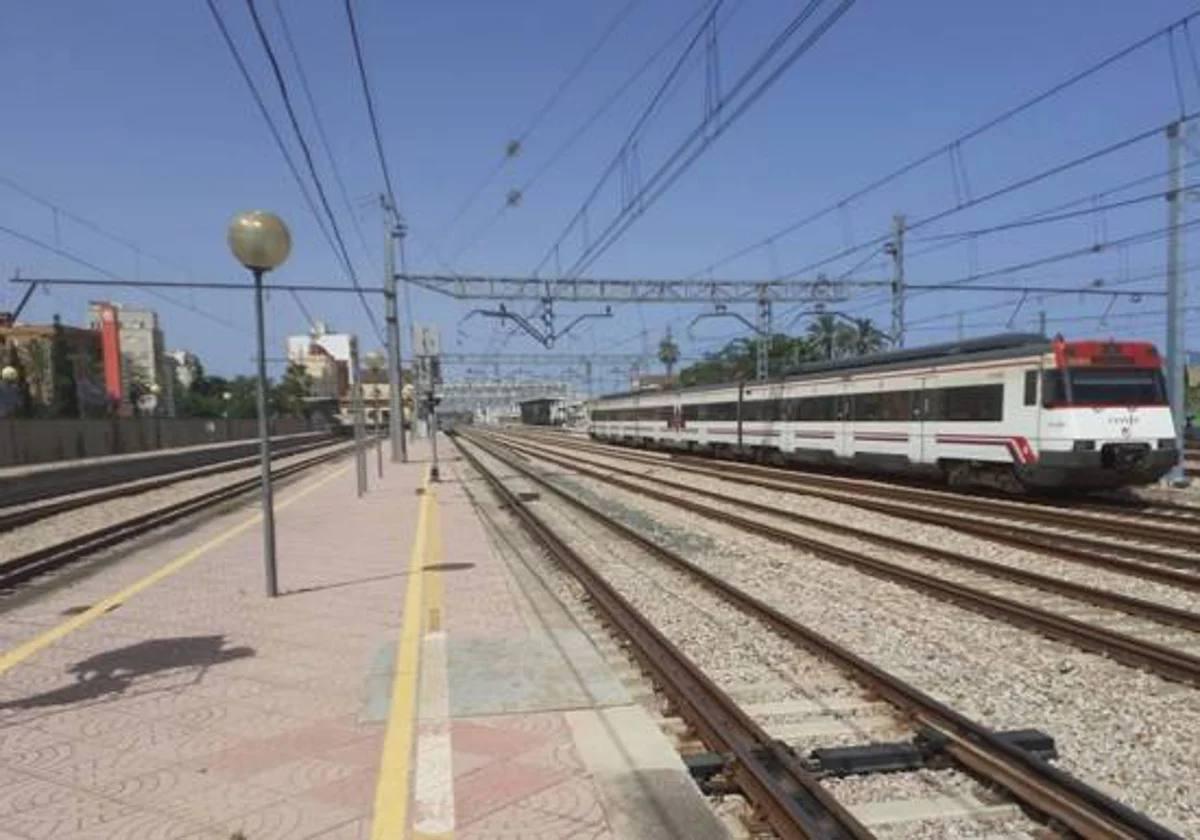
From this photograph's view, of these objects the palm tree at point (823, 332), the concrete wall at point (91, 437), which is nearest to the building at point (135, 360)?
the concrete wall at point (91, 437)

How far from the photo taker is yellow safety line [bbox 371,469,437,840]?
416 cm

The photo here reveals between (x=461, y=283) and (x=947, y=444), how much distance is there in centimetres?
2457

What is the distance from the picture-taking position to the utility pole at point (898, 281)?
32.4m

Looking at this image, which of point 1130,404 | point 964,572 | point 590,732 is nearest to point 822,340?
point 1130,404

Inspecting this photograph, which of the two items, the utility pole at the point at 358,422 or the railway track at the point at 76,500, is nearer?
the railway track at the point at 76,500

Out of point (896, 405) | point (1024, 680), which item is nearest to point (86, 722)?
point (1024, 680)

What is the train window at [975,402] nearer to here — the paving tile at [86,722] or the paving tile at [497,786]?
the paving tile at [497,786]

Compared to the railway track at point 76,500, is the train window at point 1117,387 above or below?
above

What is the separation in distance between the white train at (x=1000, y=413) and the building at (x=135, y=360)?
57.8 metres

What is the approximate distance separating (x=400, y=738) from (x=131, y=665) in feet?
8.97

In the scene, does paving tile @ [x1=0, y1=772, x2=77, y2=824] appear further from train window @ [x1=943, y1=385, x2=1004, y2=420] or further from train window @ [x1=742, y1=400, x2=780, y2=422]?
train window @ [x1=742, y1=400, x2=780, y2=422]

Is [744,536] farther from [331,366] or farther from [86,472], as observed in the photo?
[331,366]

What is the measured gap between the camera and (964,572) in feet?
37.9

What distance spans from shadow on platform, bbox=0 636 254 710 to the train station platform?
0.02m
